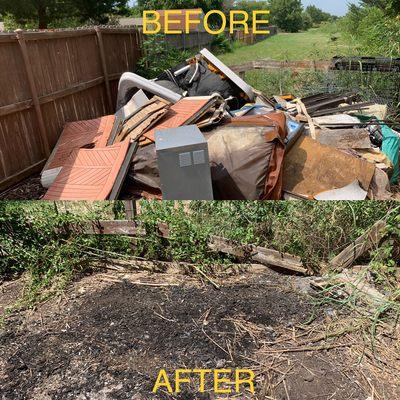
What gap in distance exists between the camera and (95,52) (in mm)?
8117

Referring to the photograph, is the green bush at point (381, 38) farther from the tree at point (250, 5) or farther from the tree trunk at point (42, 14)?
the tree at point (250, 5)

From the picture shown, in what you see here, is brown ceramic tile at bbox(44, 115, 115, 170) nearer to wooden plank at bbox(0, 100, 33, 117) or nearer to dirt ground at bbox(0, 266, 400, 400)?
wooden plank at bbox(0, 100, 33, 117)

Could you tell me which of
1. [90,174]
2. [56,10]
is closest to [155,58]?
[90,174]

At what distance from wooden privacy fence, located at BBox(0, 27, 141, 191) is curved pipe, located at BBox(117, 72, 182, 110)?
84cm

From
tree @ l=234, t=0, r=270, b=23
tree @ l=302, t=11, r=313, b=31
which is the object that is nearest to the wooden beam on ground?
tree @ l=234, t=0, r=270, b=23

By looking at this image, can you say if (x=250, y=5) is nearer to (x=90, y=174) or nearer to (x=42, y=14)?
(x=42, y=14)

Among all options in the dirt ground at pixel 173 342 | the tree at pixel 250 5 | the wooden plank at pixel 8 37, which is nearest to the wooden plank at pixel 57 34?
the wooden plank at pixel 8 37

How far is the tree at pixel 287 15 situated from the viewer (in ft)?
108

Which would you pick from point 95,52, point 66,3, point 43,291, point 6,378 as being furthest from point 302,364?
point 66,3

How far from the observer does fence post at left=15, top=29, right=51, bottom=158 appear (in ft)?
18.7

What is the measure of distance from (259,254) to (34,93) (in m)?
4.04

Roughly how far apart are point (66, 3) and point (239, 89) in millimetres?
14617

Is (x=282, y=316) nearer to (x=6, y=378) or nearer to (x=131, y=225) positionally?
(x=131, y=225)

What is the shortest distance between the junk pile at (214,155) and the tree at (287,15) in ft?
98.7
